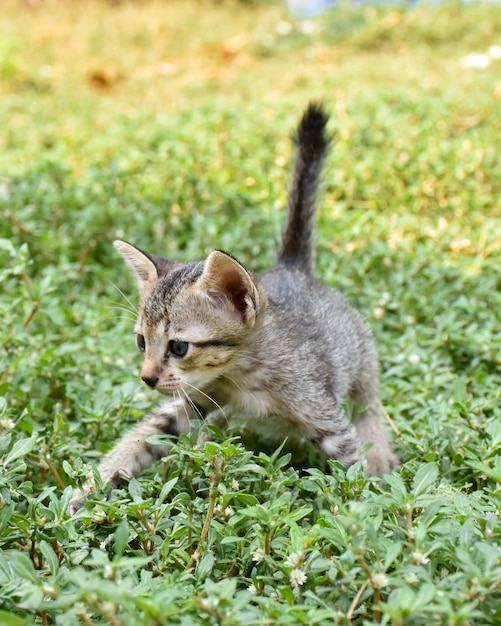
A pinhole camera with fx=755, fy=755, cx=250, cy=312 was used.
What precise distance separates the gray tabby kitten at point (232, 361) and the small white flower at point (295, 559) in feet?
3.11

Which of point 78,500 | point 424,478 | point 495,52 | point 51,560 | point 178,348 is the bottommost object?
point 78,500

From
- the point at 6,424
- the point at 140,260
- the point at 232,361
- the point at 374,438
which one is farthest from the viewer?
the point at 374,438

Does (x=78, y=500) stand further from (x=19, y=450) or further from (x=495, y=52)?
(x=495, y=52)

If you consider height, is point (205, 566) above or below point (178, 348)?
below

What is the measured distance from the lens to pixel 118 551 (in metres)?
1.99

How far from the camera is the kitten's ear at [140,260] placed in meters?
3.19

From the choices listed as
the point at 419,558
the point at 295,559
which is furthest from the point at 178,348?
the point at 419,558

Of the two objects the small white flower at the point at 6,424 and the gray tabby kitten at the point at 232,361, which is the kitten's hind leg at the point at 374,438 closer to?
the gray tabby kitten at the point at 232,361

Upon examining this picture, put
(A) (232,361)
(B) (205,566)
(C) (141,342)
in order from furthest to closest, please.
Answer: (C) (141,342), (A) (232,361), (B) (205,566)

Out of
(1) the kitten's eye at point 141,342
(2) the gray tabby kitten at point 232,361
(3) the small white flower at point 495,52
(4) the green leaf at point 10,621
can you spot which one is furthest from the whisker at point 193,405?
(3) the small white flower at point 495,52

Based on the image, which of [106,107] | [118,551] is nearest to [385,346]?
[118,551]

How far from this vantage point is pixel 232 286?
2877 mm

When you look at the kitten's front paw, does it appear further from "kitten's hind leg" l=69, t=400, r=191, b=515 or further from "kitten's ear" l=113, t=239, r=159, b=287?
"kitten's ear" l=113, t=239, r=159, b=287

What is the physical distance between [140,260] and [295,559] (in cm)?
158
